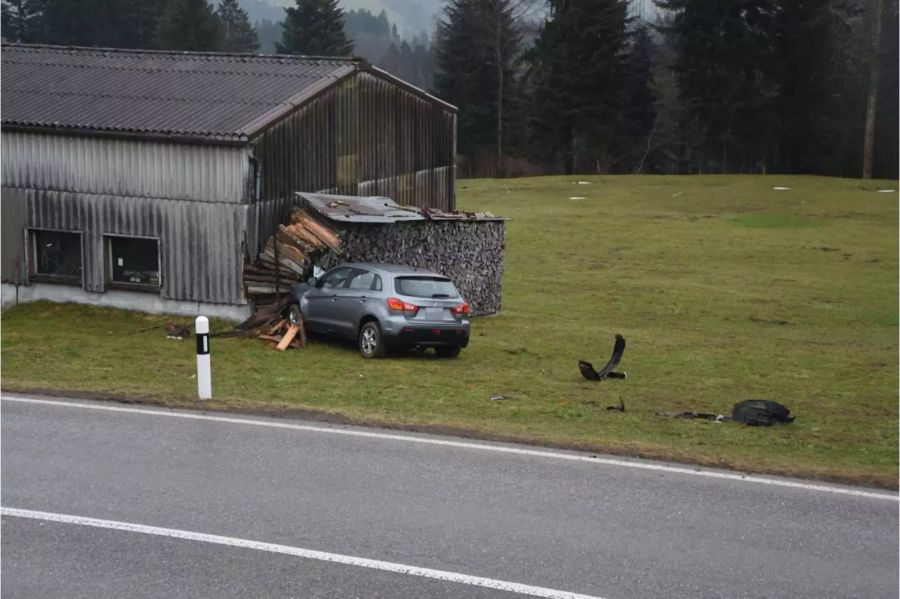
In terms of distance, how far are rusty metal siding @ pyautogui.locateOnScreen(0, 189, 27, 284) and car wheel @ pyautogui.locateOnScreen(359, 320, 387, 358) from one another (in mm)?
8420

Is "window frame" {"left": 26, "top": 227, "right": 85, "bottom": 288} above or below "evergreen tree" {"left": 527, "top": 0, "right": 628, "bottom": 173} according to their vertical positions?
below

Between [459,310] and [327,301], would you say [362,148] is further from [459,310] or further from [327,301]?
[459,310]

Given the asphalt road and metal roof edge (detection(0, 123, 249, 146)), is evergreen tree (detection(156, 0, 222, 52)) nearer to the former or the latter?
metal roof edge (detection(0, 123, 249, 146))

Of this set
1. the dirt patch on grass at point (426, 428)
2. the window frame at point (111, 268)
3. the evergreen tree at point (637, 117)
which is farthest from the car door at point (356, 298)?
the evergreen tree at point (637, 117)

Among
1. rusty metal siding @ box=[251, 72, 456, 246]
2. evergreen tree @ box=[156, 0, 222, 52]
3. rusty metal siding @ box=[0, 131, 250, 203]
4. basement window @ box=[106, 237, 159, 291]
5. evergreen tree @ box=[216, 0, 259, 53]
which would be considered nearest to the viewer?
rusty metal siding @ box=[0, 131, 250, 203]

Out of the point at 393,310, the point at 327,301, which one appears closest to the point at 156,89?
the point at 327,301

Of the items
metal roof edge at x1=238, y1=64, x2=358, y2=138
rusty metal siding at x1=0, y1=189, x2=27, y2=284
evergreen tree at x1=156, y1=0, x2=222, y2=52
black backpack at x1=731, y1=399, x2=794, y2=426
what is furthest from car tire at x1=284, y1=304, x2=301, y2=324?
evergreen tree at x1=156, y1=0, x2=222, y2=52

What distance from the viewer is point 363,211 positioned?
2328cm

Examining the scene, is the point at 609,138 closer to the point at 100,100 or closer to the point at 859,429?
the point at 100,100

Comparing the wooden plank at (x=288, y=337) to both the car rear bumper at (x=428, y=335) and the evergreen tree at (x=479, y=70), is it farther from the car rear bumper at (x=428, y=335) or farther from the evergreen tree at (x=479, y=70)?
the evergreen tree at (x=479, y=70)

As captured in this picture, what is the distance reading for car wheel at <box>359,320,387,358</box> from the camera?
19.3 m

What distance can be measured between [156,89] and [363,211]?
5.44 meters

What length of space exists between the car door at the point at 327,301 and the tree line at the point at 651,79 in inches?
2195

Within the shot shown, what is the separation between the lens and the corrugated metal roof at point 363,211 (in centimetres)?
2242
